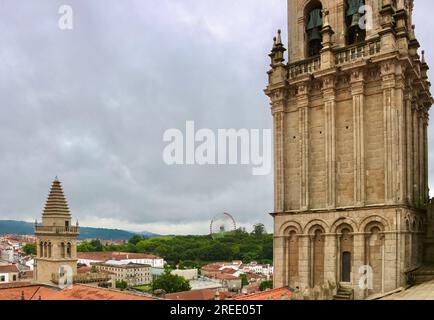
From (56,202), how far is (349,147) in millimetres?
51742

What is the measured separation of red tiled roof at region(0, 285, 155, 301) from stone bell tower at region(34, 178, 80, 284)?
5810 millimetres

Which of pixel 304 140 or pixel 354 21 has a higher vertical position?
pixel 354 21

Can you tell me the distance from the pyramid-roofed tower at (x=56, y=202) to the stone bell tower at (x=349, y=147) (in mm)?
46716

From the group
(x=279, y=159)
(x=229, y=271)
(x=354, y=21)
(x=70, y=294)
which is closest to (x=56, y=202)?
(x=70, y=294)

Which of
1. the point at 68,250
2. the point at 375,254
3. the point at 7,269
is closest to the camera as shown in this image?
the point at 375,254

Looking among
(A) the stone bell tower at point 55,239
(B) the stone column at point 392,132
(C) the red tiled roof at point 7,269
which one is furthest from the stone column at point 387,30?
(C) the red tiled roof at point 7,269

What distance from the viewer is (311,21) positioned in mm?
28438

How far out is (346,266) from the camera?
949 inches

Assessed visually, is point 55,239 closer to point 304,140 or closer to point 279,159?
point 279,159

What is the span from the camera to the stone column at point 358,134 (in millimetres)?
23609

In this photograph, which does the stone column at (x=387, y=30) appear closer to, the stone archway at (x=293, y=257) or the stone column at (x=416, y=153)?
the stone column at (x=416, y=153)

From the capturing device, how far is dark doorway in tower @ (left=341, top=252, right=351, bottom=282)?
78.5 ft
